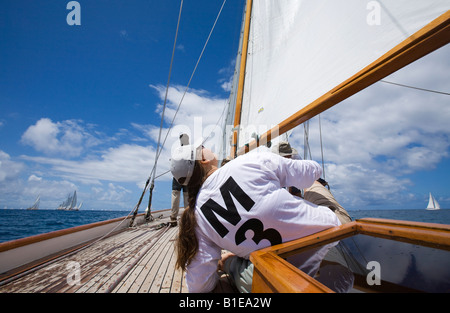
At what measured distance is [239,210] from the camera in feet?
3.56

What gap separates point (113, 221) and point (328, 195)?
15.3 ft

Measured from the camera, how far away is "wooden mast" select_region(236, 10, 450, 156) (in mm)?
1131

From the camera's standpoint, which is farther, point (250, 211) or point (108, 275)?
point (108, 275)

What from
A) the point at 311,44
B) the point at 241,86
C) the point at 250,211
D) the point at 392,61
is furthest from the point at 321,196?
the point at 241,86

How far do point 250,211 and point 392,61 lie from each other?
152cm

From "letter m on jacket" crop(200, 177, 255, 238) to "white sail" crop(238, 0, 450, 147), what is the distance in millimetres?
1507

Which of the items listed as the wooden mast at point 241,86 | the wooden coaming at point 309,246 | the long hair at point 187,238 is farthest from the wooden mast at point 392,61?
the wooden mast at point 241,86

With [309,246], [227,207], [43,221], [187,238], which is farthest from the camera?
[43,221]

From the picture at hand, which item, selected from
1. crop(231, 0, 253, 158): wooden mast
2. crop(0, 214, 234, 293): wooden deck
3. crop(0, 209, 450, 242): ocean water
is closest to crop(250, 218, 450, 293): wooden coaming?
crop(0, 209, 450, 242): ocean water

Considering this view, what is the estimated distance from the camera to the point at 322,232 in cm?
107

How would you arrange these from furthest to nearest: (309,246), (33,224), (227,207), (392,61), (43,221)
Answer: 1. (43,221)
2. (33,224)
3. (392,61)
4. (227,207)
5. (309,246)

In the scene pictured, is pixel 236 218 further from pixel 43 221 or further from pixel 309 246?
pixel 43 221

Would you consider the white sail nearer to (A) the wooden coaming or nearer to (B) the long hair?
(A) the wooden coaming

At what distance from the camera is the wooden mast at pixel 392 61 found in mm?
1131
